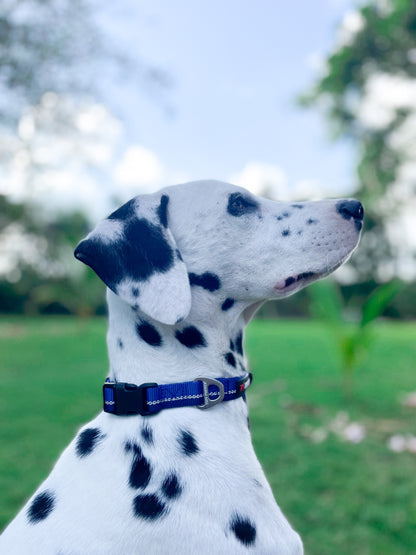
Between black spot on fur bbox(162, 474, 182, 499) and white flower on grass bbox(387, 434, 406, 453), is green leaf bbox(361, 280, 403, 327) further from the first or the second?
black spot on fur bbox(162, 474, 182, 499)

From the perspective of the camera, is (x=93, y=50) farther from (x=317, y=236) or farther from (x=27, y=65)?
(x=317, y=236)

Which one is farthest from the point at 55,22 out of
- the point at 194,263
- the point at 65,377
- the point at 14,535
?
the point at 14,535

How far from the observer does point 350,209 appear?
7.13 ft

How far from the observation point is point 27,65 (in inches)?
406

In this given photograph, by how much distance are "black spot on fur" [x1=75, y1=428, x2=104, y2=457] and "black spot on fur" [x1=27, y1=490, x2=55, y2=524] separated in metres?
0.16

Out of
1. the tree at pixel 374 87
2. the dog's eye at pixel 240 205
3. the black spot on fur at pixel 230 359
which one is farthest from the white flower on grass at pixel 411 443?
the tree at pixel 374 87

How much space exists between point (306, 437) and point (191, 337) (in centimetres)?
368

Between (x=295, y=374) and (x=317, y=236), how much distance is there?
7.00m

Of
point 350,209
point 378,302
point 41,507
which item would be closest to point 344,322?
point 378,302

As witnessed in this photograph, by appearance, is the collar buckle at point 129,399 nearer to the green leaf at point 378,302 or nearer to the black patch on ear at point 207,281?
the black patch on ear at point 207,281

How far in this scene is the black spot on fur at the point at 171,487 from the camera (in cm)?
160

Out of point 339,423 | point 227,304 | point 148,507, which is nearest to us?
point 148,507

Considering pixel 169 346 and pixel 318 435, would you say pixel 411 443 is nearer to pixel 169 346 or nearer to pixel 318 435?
pixel 318 435

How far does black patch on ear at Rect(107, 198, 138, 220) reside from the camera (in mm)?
1967
